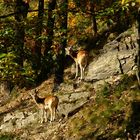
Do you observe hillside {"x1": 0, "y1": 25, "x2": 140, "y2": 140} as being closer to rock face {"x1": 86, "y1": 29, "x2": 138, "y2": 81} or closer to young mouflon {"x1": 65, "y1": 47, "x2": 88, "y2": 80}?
rock face {"x1": 86, "y1": 29, "x2": 138, "y2": 81}

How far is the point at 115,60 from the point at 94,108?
3.44 m

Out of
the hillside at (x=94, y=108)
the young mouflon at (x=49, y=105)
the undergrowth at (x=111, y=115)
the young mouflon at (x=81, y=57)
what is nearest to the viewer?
the undergrowth at (x=111, y=115)

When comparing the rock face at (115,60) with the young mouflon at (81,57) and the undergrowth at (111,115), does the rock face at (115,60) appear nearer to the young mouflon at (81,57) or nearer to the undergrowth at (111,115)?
the young mouflon at (81,57)

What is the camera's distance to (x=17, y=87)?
25.5m

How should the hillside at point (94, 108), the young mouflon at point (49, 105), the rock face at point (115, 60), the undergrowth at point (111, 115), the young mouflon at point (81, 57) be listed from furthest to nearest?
1. the young mouflon at point (81, 57)
2. the rock face at point (115, 60)
3. the young mouflon at point (49, 105)
4. the hillside at point (94, 108)
5. the undergrowth at point (111, 115)

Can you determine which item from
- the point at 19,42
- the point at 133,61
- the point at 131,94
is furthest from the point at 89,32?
the point at 19,42

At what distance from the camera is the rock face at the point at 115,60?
2012 cm

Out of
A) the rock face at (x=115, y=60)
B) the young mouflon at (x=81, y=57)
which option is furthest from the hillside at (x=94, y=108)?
the young mouflon at (x=81, y=57)

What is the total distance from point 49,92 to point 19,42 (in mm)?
10364

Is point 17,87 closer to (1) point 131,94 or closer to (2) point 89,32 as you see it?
(2) point 89,32

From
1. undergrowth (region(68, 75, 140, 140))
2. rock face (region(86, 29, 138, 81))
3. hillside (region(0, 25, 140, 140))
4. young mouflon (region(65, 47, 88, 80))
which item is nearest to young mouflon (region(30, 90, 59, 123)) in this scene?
hillside (region(0, 25, 140, 140))

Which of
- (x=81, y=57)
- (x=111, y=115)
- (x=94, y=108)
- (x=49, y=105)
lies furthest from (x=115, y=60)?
(x=111, y=115)

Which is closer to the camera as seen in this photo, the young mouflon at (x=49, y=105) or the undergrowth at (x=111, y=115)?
the undergrowth at (x=111, y=115)

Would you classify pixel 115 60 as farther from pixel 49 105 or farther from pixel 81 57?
pixel 49 105
